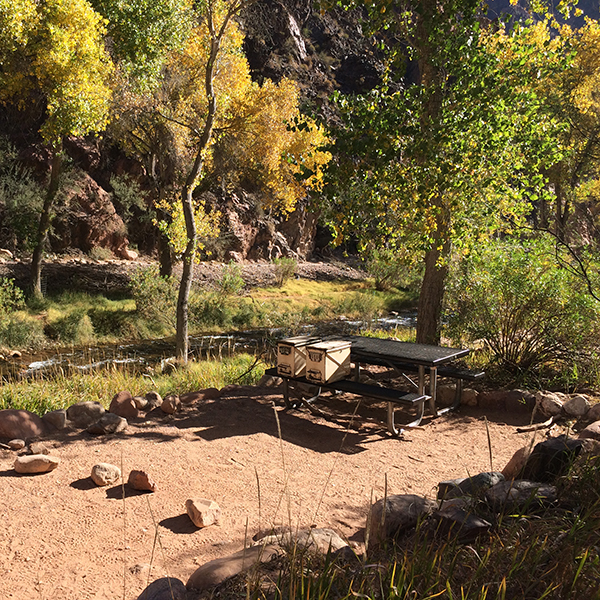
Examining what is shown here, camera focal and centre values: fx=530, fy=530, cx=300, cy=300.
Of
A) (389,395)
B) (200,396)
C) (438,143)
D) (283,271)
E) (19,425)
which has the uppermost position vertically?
(438,143)

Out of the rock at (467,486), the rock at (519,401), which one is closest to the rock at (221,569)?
the rock at (467,486)

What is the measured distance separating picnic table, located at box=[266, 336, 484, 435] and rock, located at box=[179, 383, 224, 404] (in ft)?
2.54

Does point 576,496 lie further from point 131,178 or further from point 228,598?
point 131,178

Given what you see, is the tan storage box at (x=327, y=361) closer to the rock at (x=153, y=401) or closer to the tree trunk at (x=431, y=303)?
the rock at (x=153, y=401)

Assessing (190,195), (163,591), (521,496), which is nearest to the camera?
(163,591)

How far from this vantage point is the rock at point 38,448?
13.9 ft

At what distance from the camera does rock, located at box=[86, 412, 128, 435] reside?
15.5 ft

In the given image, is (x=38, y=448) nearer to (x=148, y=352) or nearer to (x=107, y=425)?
(x=107, y=425)

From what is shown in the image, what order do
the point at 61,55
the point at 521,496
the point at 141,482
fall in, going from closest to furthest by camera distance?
1. the point at 521,496
2. the point at 141,482
3. the point at 61,55

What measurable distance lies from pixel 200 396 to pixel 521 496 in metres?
4.07

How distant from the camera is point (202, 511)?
3217 millimetres

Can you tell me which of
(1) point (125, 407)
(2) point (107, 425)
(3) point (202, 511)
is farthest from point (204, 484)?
(1) point (125, 407)

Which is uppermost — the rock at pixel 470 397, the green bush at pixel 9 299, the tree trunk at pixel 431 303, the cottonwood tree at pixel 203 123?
the cottonwood tree at pixel 203 123

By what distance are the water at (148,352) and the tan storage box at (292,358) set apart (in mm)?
3257
